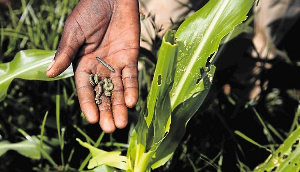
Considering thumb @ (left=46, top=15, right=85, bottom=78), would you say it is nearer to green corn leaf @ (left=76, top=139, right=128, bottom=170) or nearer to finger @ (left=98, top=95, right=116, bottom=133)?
finger @ (left=98, top=95, right=116, bottom=133)

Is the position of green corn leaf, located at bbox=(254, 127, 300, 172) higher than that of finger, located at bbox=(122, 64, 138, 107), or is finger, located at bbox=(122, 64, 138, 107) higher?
finger, located at bbox=(122, 64, 138, 107)

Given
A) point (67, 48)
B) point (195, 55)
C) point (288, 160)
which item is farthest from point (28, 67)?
point (288, 160)

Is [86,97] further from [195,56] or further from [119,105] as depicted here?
[195,56]

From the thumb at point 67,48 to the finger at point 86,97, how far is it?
0.07 metres

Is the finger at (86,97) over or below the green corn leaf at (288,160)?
over

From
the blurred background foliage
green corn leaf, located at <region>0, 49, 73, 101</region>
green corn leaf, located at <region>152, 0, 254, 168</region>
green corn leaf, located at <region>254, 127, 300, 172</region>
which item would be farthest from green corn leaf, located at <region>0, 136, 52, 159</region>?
green corn leaf, located at <region>254, 127, 300, 172</region>

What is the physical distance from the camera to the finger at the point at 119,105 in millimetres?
1127

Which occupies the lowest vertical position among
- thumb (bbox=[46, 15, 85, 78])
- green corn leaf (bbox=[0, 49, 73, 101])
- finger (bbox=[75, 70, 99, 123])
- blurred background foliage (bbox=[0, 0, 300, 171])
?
blurred background foliage (bbox=[0, 0, 300, 171])

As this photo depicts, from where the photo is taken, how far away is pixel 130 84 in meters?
1.19

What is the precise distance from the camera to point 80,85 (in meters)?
1.20

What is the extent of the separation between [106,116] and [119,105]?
5 cm

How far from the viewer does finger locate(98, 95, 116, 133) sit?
1111mm

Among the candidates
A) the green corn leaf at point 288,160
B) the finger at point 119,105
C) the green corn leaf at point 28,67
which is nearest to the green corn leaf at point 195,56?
the finger at point 119,105

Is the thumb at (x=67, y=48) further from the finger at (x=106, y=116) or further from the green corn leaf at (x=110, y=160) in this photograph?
the green corn leaf at (x=110, y=160)
